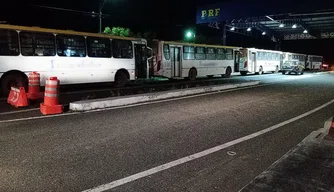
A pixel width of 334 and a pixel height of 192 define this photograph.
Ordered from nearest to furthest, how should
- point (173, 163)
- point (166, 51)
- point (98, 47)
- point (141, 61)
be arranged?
point (173, 163)
point (98, 47)
point (141, 61)
point (166, 51)

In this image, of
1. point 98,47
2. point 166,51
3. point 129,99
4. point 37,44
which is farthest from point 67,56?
point 166,51

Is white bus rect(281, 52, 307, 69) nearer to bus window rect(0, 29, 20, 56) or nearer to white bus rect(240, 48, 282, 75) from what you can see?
white bus rect(240, 48, 282, 75)

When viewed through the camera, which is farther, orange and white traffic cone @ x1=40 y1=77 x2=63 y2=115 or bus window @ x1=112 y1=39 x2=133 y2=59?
bus window @ x1=112 y1=39 x2=133 y2=59

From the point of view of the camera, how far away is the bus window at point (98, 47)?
15.4 m

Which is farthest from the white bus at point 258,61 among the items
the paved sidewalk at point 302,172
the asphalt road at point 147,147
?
the paved sidewalk at point 302,172

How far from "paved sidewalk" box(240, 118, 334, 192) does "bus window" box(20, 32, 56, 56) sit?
12093mm

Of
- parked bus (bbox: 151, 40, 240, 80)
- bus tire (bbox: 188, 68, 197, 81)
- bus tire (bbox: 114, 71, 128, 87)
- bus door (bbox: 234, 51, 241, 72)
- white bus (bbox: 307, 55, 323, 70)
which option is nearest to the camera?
bus tire (bbox: 114, 71, 128, 87)

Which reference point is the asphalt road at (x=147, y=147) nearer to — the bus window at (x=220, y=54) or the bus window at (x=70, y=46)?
the bus window at (x=70, y=46)

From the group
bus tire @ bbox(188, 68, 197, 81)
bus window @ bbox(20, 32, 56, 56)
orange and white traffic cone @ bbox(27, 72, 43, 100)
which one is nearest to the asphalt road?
orange and white traffic cone @ bbox(27, 72, 43, 100)

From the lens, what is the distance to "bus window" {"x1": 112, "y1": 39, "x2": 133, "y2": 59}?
16703mm

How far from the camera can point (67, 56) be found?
14367mm

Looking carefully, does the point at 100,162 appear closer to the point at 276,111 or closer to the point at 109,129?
the point at 109,129

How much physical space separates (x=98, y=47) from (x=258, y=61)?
2347cm

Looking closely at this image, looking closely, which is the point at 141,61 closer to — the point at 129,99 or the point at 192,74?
the point at 192,74
